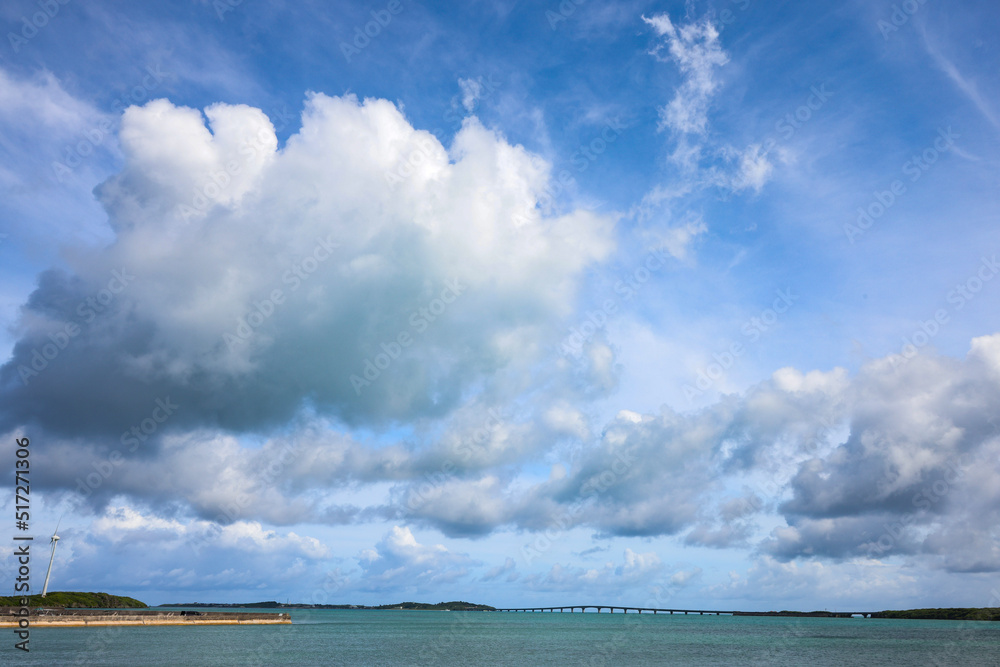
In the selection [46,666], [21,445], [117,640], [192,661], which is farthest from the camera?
[117,640]

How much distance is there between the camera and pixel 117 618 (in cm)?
11162

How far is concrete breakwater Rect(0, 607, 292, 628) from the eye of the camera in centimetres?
9856

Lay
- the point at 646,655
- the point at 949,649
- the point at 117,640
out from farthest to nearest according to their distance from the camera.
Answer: the point at 949,649, the point at 117,640, the point at 646,655

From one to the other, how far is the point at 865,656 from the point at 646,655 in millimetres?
30678

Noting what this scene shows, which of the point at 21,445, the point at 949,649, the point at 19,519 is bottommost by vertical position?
the point at 949,649

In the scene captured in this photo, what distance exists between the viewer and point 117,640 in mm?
87688

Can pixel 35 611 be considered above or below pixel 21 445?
below

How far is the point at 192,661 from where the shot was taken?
2584 inches

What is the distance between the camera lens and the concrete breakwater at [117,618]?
98562mm

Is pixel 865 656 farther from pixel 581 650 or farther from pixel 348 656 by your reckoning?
pixel 348 656

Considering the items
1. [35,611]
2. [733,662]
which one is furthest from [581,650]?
[35,611]

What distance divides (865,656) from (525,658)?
47589mm

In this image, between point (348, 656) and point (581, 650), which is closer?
point (348, 656)

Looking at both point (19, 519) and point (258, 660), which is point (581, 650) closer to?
point (258, 660)
